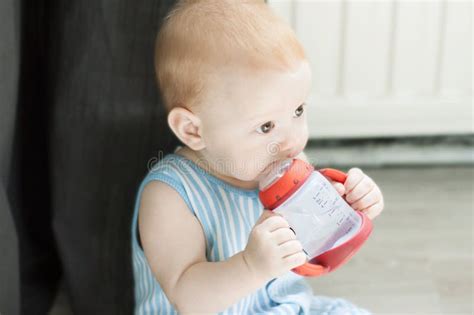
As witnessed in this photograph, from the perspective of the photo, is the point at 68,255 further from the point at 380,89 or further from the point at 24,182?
the point at 380,89

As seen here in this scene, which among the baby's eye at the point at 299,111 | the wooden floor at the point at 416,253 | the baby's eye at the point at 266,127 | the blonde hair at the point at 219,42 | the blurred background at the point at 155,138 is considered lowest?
the wooden floor at the point at 416,253

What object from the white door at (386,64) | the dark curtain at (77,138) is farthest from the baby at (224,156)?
the white door at (386,64)

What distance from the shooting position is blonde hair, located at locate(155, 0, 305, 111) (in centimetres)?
83

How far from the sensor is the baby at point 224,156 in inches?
32.7

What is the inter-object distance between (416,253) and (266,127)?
599mm

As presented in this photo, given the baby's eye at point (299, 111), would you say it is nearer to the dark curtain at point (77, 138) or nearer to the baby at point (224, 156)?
the baby at point (224, 156)

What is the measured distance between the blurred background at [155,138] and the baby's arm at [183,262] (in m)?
0.16

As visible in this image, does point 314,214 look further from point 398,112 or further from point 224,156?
point 398,112

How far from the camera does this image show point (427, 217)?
1459mm

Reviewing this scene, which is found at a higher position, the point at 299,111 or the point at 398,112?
the point at 299,111

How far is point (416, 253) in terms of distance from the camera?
1356 mm

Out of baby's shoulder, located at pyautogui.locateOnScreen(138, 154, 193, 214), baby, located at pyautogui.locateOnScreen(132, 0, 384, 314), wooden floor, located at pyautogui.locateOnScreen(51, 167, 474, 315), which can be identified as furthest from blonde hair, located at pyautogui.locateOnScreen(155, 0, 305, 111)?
wooden floor, located at pyautogui.locateOnScreen(51, 167, 474, 315)

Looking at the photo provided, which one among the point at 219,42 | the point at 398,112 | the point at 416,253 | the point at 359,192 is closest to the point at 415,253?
the point at 416,253

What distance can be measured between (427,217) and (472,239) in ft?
0.32
